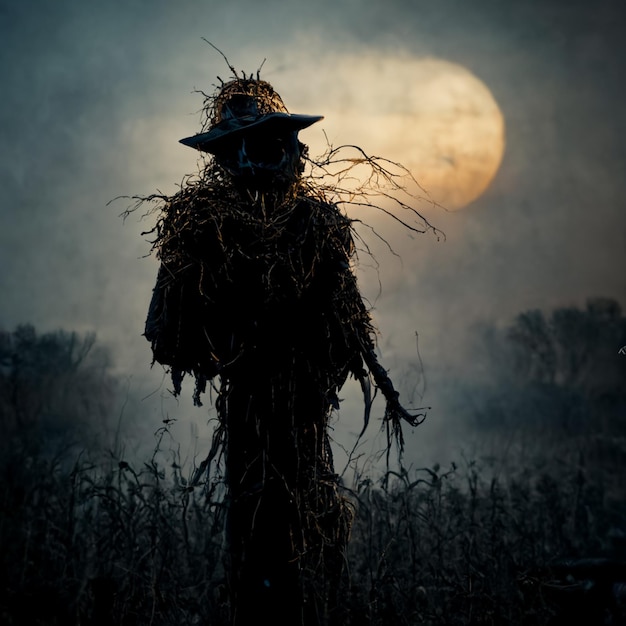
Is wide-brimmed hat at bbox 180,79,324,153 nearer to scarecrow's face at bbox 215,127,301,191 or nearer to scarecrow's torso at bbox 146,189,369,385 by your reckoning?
scarecrow's face at bbox 215,127,301,191

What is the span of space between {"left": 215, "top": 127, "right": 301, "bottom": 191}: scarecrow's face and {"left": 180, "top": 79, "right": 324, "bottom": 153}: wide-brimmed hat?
0.04m

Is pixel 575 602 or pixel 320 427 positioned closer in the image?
pixel 320 427

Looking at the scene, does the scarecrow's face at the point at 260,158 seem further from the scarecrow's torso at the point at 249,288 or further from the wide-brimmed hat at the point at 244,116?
the scarecrow's torso at the point at 249,288

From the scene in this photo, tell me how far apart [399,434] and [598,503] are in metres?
12.8

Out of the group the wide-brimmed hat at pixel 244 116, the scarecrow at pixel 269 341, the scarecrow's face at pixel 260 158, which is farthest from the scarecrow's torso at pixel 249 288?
the wide-brimmed hat at pixel 244 116

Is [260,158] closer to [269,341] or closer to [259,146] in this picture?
[259,146]

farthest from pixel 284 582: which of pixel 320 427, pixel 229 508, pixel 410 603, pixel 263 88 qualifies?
pixel 263 88

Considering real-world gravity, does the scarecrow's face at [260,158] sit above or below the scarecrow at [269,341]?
above

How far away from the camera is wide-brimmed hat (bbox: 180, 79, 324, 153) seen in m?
2.88

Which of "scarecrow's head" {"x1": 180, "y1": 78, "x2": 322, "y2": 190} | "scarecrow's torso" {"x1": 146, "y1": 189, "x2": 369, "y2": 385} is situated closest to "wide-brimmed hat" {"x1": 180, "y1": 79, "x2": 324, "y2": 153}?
"scarecrow's head" {"x1": 180, "y1": 78, "x2": 322, "y2": 190}

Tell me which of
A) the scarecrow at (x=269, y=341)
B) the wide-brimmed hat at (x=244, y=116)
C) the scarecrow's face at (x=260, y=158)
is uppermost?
the wide-brimmed hat at (x=244, y=116)

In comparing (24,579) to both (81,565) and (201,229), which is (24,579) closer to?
(81,565)

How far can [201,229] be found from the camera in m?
2.68

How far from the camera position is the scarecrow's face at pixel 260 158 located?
2.89 m
